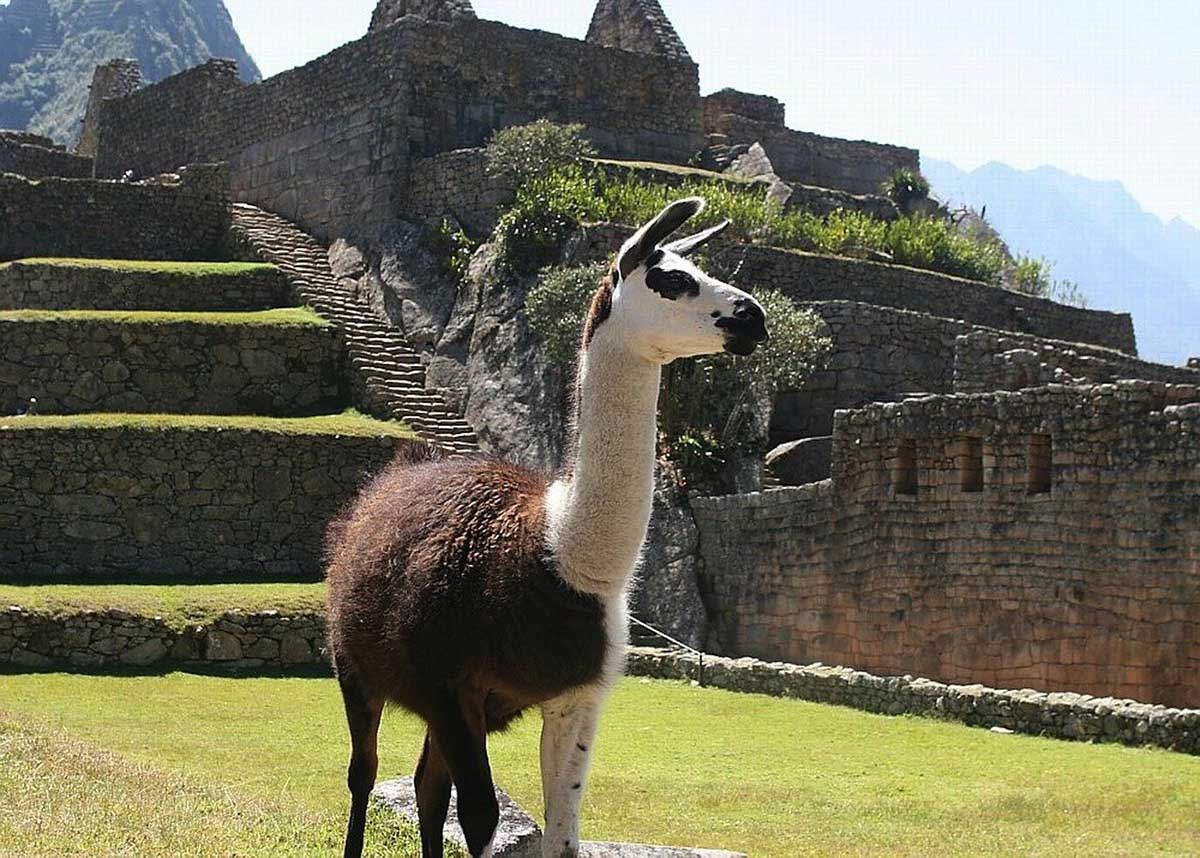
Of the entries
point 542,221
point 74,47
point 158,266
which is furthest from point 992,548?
point 74,47

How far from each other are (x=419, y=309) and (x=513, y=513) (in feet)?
64.6

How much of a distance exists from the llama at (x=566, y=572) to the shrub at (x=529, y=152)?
19613 millimetres

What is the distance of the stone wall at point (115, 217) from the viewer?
90.3ft

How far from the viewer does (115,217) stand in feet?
92.4

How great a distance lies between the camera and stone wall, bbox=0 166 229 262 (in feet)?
90.3

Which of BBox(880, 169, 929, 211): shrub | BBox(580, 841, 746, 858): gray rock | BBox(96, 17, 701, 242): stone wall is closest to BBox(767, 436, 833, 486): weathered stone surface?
BBox(96, 17, 701, 242): stone wall

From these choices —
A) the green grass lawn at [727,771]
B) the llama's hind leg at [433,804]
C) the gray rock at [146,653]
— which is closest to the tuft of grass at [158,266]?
the gray rock at [146,653]

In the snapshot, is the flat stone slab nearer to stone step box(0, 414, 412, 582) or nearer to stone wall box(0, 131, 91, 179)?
stone step box(0, 414, 412, 582)

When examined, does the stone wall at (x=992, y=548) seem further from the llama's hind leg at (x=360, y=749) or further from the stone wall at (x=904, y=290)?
the llama's hind leg at (x=360, y=749)

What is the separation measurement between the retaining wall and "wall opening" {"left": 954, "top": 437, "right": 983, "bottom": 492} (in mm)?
7445

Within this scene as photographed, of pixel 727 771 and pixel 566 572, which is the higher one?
pixel 566 572

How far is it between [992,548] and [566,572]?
38.1ft

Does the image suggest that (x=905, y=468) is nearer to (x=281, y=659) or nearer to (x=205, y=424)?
(x=281, y=659)

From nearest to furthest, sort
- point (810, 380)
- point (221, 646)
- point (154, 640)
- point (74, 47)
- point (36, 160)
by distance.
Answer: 1. point (154, 640)
2. point (221, 646)
3. point (810, 380)
4. point (36, 160)
5. point (74, 47)
